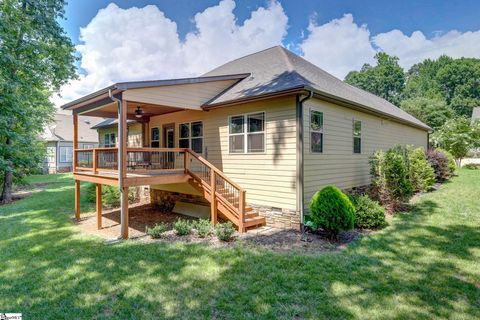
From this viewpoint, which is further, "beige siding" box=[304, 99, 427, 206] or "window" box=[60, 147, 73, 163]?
"window" box=[60, 147, 73, 163]

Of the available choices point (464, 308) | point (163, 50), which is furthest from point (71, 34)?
point (464, 308)

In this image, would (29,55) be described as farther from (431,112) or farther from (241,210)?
(431,112)

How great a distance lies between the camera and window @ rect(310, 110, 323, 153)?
7676 millimetres

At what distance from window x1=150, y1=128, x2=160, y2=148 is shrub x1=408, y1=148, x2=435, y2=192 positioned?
36.1ft

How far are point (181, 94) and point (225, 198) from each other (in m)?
3.37

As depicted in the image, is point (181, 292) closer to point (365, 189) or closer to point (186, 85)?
point (186, 85)

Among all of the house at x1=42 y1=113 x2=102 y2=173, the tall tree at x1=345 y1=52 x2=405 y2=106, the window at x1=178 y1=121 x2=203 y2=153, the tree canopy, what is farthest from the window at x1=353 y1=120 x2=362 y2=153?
the tall tree at x1=345 y1=52 x2=405 y2=106

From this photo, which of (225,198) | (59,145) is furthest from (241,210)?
(59,145)

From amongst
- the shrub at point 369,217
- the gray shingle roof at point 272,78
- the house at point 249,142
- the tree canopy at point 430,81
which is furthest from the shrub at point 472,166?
the tree canopy at point 430,81

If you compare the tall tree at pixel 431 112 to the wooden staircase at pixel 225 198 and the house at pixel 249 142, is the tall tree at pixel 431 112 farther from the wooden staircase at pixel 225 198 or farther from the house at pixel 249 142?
the wooden staircase at pixel 225 198

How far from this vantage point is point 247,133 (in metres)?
8.23

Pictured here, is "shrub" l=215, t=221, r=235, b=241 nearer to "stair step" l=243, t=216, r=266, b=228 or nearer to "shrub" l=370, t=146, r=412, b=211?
"stair step" l=243, t=216, r=266, b=228

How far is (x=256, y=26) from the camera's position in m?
13.9

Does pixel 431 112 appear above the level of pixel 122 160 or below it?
above
